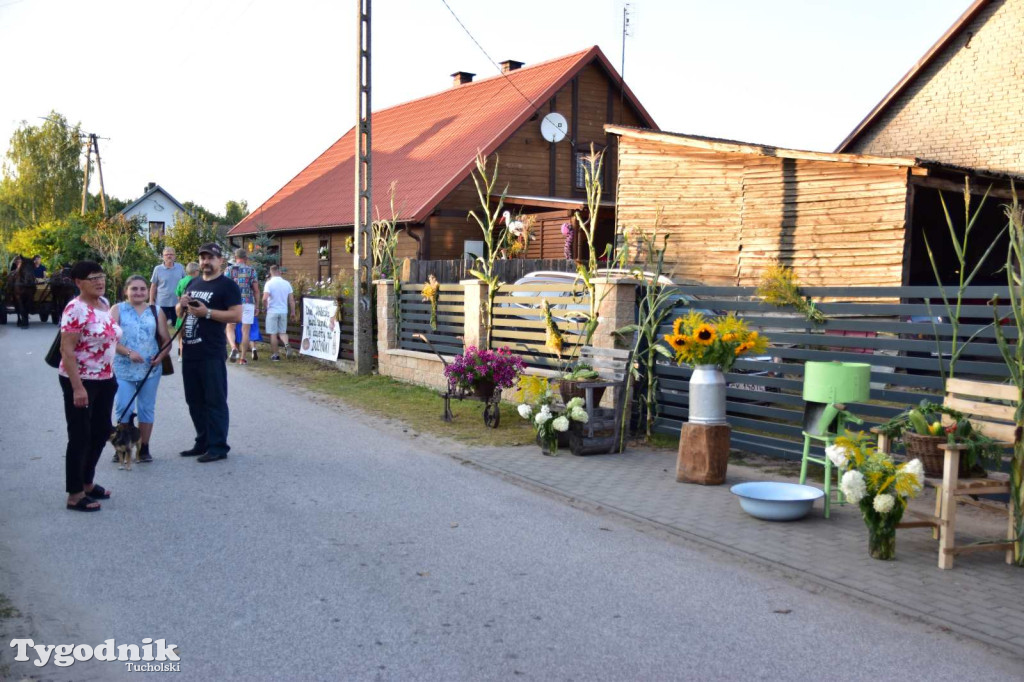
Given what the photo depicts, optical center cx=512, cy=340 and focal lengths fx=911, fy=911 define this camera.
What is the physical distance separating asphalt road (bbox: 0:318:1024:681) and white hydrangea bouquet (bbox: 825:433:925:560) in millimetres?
754

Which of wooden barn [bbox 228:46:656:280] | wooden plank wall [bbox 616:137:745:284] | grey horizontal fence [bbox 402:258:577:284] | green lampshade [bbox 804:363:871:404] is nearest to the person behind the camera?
green lampshade [bbox 804:363:871:404]

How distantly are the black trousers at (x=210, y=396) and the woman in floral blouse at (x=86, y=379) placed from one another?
163cm

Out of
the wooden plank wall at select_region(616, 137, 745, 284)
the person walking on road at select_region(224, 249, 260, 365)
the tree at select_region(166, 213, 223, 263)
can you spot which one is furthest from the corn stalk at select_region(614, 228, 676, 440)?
the tree at select_region(166, 213, 223, 263)

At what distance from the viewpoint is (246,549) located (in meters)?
5.84

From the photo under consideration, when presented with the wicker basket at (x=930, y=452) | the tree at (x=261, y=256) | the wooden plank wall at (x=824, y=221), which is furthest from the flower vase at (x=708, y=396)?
the tree at (x=261, y=256)

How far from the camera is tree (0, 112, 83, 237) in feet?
256

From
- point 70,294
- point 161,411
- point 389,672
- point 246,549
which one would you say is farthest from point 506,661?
point 70,294

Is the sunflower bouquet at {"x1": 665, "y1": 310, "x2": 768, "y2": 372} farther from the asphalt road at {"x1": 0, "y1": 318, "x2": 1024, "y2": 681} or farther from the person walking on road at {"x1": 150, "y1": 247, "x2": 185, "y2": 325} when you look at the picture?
the person walking on road at {"x1": 150, "y1": 247, "x2": 185, "y2": 325}

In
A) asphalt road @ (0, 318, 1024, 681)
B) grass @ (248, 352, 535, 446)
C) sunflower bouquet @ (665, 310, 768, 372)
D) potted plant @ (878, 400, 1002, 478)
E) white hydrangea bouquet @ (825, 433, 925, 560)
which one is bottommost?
grass @ (248, 352, 535, 446)

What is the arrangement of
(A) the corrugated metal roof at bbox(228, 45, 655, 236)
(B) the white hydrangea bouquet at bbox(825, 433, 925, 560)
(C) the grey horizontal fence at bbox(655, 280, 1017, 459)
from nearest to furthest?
(B) the white hydrangea bouquet at bbox(825, 433, 925, 560) < (C) the grey horizontal fence at bbox(655, 280, 1017, 459) < (A) the corrugated metal roof at bbox(228, 45, 655, 236)

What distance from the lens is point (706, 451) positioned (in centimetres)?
788

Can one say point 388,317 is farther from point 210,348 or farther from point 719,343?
point 719,343

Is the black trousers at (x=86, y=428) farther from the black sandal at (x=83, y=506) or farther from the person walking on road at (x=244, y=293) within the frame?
the person walking on road at (x=244, y=293)

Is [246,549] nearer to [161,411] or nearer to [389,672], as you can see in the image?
[389,672]
